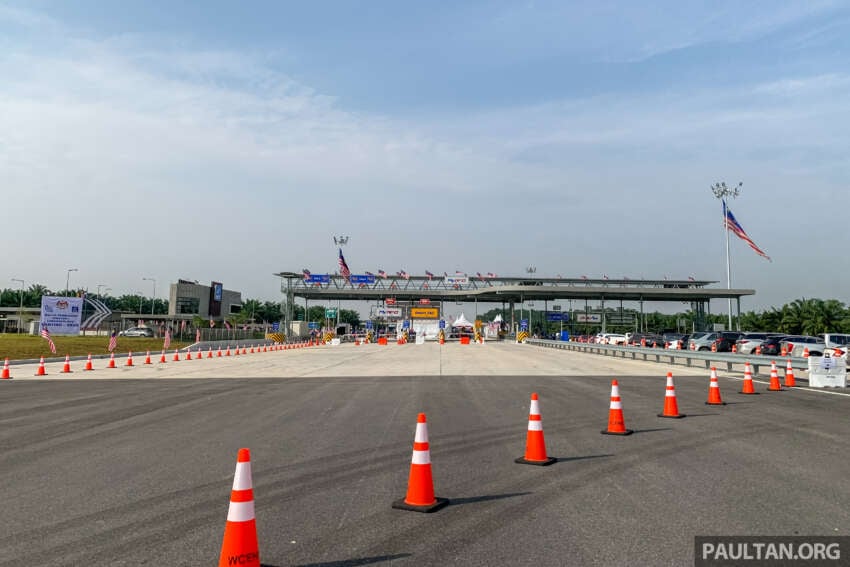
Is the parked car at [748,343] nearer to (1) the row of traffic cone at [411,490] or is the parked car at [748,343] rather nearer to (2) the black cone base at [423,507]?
(1) the row of traffic cone at [411,490]

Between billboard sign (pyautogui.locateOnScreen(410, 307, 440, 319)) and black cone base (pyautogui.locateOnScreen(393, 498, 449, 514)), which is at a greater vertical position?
billboard sign (pyautogui.locateOnScreen(410, 307, 440, 319))

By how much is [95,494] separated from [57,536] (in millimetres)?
1363

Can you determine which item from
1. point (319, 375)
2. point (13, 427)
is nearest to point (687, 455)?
point (13, 427)

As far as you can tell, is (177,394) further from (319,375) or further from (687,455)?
(687,455)

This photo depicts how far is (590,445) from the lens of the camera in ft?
29.4

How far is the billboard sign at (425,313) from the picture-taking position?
94438 millimetres

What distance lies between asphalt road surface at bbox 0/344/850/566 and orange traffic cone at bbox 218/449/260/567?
15.1 inches

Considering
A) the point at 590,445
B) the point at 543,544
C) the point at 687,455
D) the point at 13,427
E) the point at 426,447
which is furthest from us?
the point at 13,427

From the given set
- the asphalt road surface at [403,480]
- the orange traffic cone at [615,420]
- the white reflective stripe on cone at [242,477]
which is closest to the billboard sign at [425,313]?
the asphalt road surface at [403,480]

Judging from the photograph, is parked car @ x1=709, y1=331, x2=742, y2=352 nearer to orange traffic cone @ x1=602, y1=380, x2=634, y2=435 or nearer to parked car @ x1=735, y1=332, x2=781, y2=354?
parked car @ x1=735, y1=332, x2=781, y2=354

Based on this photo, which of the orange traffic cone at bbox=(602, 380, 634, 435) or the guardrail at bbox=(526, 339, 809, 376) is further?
the guardrail at bbox=(526, 339, 809, 376)

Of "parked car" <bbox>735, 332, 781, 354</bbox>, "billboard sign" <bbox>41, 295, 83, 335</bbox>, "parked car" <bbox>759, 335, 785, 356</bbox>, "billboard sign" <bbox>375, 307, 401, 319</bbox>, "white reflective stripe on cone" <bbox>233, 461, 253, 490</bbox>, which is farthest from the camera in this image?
"billboard sign" <bbox>375, 307, 401, 319</bbox>

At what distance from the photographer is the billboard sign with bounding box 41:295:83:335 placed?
41.6m

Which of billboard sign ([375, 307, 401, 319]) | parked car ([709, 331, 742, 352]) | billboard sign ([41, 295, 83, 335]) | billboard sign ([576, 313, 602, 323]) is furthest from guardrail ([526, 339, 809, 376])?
billboard sign ([576, 313, 602, 323])
